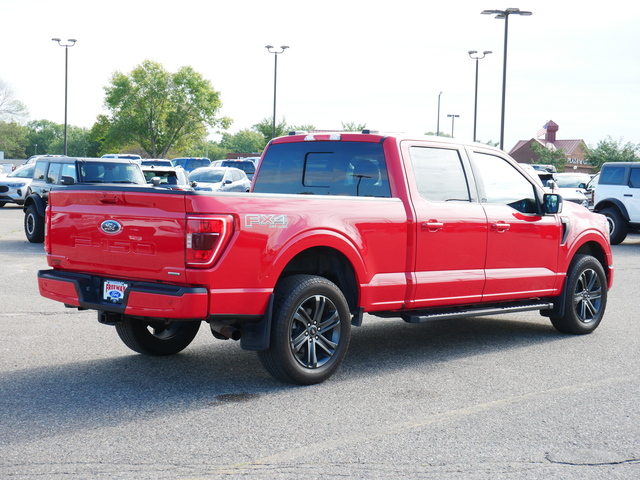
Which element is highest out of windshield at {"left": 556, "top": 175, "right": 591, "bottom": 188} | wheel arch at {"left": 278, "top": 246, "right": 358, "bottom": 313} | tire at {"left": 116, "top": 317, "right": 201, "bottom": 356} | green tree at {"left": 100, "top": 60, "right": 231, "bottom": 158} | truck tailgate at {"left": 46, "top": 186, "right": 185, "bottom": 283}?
green tree at {"left": 100, "top": 60, "right": 231, "bottom": 158}

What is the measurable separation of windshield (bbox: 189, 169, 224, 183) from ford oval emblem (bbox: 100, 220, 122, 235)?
22115 millimetres

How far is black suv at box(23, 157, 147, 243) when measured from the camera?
1664cm

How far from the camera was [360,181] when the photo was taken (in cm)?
691

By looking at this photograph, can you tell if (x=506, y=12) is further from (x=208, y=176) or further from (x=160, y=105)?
(x=160, y=105)

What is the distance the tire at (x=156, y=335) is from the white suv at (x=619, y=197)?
15.6 metres

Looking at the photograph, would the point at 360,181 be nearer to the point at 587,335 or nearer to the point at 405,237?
the point at 405,237

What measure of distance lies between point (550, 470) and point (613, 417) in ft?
3.99

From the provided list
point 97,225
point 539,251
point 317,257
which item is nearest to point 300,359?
point 317,257

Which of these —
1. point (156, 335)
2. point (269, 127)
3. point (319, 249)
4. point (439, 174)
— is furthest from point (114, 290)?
point (269, 127)

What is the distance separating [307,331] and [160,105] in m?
84.1

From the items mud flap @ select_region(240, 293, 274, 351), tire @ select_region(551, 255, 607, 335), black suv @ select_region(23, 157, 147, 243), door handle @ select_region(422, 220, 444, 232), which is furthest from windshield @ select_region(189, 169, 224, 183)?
mud flap @ select_region(240, 293, 274, 351)

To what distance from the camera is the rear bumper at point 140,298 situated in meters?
5.38

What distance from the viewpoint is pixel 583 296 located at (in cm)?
839

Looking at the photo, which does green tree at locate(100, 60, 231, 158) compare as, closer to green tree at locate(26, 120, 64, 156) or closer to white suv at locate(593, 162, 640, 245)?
white suv at locate(593, 162, 640, 245)
